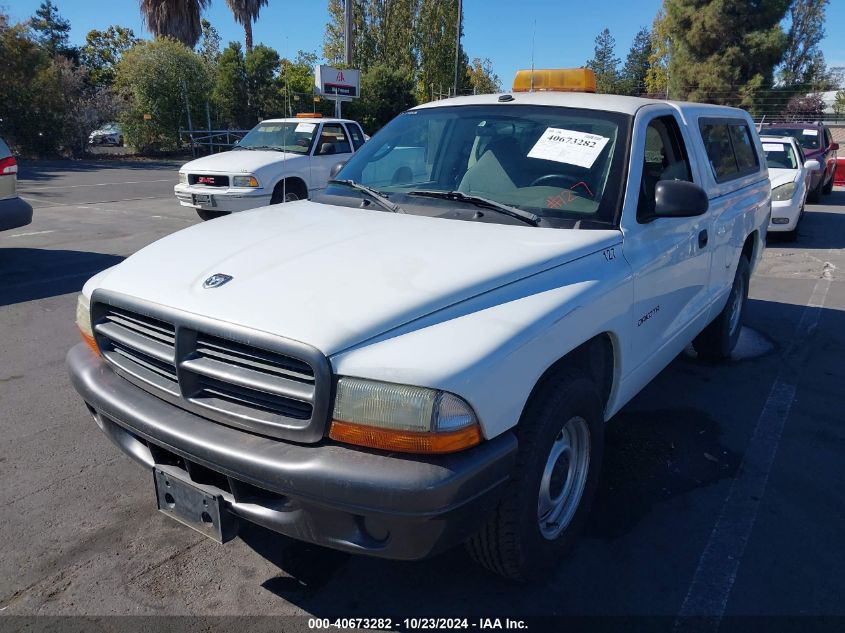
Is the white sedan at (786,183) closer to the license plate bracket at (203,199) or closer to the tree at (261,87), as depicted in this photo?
the license plate bracket at (203,199)

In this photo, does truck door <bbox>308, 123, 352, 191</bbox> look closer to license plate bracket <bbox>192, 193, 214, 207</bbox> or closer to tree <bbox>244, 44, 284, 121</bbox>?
license plate bracket <bbox>192, 193, 214, 207</bbox>

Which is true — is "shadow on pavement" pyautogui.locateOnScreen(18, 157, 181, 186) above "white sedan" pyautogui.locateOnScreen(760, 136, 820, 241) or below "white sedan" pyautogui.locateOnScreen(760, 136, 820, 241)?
below

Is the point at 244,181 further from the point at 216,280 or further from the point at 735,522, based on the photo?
the point at 735,522

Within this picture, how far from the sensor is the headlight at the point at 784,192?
10.4 meters

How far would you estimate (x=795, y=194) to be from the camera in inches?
413

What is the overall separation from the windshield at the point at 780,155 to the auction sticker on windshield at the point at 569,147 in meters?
9.60

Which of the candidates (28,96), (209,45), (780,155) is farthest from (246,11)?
(780,155)

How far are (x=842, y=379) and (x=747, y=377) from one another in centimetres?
71

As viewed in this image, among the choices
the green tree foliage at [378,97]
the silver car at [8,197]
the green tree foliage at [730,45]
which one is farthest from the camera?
the green tree foliage at [730,45]

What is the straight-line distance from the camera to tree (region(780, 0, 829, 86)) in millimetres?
49219

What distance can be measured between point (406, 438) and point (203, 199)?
9.50m


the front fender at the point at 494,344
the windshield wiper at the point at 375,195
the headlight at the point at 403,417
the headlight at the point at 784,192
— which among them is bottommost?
the headlight at the point at 784,192

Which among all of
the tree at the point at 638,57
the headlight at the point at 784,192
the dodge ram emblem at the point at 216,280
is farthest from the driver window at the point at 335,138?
the tree at the point at 638,57

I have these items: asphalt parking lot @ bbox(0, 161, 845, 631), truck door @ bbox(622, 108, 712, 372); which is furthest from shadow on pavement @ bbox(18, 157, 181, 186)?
truck door @ bbox(622, 108, 712, 372)
